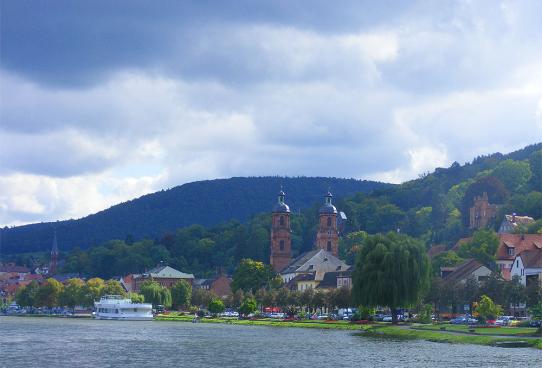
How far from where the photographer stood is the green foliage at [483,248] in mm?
149125

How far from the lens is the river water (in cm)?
6481

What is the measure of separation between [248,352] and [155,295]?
116 m

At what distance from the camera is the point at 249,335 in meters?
101

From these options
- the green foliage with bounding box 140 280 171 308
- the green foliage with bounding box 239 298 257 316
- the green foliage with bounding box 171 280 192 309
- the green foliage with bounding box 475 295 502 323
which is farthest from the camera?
the green foliage with bounding box 171 280 192 309

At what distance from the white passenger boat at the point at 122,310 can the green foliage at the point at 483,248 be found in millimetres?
52380

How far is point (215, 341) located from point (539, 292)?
37.3m

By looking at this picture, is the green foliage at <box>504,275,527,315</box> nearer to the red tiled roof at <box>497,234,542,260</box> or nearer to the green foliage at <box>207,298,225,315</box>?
the red tiled roof at <box>497,234,542,260</box>

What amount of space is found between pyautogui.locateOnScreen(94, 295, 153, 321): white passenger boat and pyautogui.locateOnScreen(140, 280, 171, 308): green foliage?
7.30m

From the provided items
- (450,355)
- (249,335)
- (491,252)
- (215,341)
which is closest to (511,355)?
(450,355)

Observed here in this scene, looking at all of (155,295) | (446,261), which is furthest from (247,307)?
(155,295)

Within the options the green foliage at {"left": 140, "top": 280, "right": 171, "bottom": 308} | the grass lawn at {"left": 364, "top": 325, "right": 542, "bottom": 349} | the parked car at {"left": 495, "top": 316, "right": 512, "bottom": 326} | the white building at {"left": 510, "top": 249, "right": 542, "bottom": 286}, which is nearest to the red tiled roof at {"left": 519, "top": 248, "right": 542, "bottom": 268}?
the white building at {"left": 510, "top": 249, "right": 542, "bottom": 286}

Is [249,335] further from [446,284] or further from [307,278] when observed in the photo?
[307,278]

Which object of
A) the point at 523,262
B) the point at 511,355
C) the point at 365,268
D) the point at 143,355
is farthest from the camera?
the point at 523,262

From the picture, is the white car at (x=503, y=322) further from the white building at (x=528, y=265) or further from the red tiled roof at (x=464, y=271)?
the red tiled roof at (x=464, y=271)
